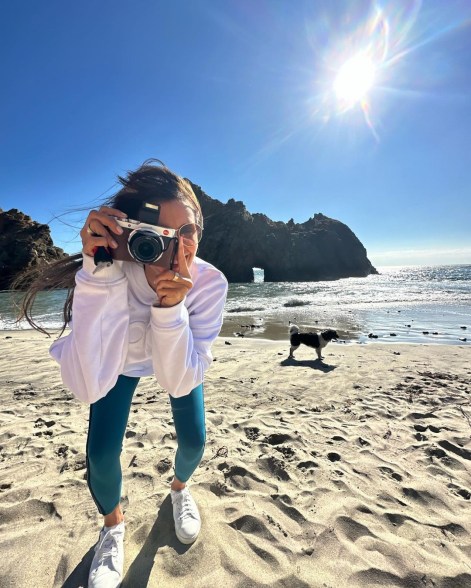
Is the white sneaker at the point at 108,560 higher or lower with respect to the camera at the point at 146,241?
lower

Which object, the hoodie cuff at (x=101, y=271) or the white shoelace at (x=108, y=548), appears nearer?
the hoodie cuff at (x=101, y=271)

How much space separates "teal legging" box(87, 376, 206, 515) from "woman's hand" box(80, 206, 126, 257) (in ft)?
2.33

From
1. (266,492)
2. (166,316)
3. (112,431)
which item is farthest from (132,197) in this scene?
(266,492)

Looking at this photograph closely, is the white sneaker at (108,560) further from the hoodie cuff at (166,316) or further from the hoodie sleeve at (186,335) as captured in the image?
the hoodie cuff at (166,316)

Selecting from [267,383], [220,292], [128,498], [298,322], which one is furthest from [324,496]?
[298,322]

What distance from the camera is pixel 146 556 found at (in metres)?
1.76

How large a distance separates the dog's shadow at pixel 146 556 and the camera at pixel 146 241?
5.62 ft

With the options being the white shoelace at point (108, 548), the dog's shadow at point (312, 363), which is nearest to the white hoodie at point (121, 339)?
the white shoelace at point (108, 548)

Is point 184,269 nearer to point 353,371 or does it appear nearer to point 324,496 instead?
point 324,496

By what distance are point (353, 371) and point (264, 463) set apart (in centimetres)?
399

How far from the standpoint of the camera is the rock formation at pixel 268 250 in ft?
262

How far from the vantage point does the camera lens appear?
134 cm

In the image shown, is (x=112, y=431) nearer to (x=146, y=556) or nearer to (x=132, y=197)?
(x=146, y=556)

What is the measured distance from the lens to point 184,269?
55.8 inches
